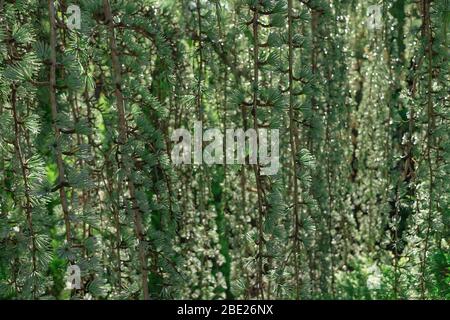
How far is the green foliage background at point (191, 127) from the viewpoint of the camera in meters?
1.05

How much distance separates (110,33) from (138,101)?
21cm

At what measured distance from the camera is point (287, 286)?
3.82 ft

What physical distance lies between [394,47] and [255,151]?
1.24 meters

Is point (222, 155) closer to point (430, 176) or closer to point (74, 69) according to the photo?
point (430, 176)

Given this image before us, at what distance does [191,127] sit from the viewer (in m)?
1.99

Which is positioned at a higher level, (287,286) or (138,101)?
(138,101)

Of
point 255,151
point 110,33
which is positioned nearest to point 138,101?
point 110,33

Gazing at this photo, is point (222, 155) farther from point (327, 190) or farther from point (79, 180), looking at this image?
point (79, 180)

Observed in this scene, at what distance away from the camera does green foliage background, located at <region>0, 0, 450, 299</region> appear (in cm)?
105
